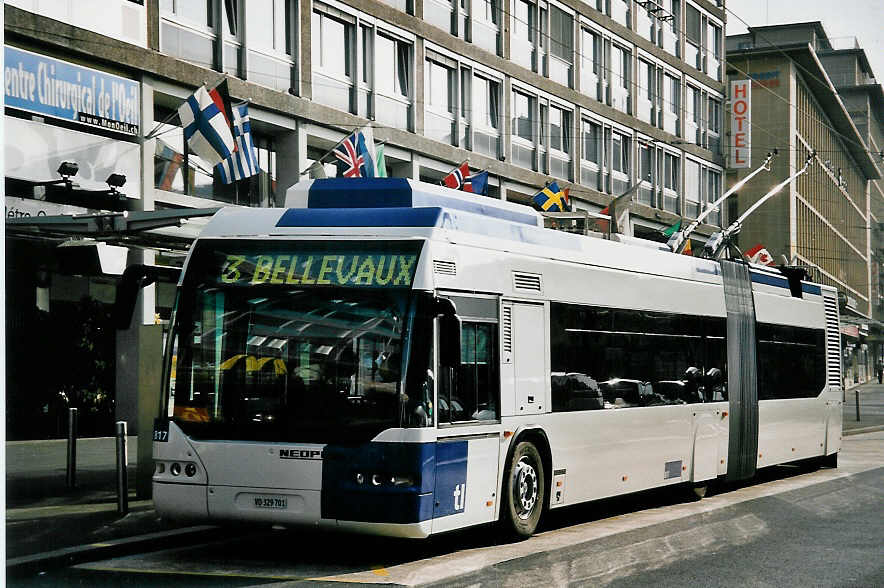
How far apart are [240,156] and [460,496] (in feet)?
38.4

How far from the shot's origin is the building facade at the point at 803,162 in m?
71.1

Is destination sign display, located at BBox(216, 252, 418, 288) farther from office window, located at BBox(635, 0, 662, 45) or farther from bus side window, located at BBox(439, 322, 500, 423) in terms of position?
office window, located at BBox(635, 0, 662, 45)

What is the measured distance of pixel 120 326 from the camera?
10.2 meters

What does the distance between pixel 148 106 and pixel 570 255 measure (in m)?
11.5

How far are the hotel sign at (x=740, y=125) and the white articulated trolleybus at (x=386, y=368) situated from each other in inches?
1552

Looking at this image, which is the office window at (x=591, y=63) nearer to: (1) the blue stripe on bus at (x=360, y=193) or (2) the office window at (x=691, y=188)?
(2) the office window at (x=691, y=188)

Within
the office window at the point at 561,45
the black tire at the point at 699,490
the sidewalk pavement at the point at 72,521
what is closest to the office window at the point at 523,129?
the office window at the point at 561,45

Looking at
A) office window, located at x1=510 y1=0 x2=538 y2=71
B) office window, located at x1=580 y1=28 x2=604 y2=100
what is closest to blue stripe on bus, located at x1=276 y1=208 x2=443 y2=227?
office window, located at x1=510 y1=0 x2=538 y2=71

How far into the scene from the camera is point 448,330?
32.6ft

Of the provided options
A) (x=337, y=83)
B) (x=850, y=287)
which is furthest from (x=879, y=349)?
(x=337, y=83)

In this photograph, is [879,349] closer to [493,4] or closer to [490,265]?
[493,4]

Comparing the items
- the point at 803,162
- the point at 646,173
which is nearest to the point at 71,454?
the point at 646,173

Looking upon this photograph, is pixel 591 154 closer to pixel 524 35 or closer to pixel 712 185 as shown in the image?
pixel 524 35

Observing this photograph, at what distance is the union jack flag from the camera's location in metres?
23.7
